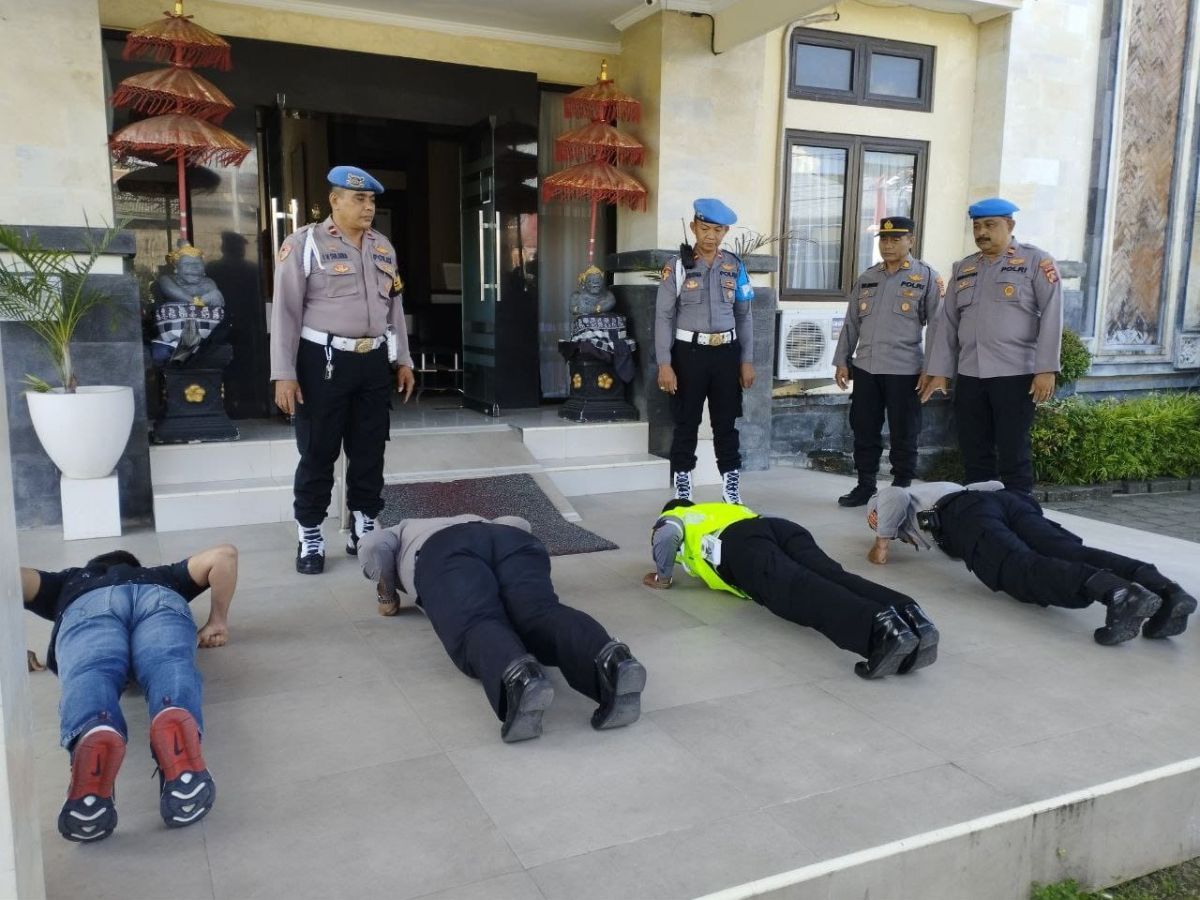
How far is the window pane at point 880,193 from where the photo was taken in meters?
7.77

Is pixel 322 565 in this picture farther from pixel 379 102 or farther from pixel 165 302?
pixel 379 102

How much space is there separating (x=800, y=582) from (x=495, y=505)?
91.7 inches

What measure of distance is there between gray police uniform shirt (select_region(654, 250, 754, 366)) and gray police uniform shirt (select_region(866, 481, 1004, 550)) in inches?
58.1

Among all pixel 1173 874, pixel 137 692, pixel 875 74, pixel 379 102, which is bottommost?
pixel 1173 874

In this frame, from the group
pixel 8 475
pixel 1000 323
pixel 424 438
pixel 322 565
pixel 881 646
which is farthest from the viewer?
pixel 424 438

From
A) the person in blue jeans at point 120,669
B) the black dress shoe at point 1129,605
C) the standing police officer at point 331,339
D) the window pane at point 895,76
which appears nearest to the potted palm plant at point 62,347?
the standing police officer at point 331,339

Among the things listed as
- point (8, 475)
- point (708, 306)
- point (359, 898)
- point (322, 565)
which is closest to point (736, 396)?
point (708, 306)

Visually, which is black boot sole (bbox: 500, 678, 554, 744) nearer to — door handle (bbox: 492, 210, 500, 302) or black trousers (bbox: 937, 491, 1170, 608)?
black trousers (bbox: 937, 491, 1170, 608)

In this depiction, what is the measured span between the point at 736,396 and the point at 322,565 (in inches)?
95.3

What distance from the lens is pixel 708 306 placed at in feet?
17.1

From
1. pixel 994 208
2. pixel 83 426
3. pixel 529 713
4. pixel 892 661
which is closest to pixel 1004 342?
pixel 994 208

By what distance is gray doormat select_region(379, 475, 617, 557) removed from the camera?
481 centimetres

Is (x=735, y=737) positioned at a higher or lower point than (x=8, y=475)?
lower

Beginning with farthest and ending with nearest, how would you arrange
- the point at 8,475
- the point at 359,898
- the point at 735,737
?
the point at 735,737 < the point at 359,898 < the point at 8,475
